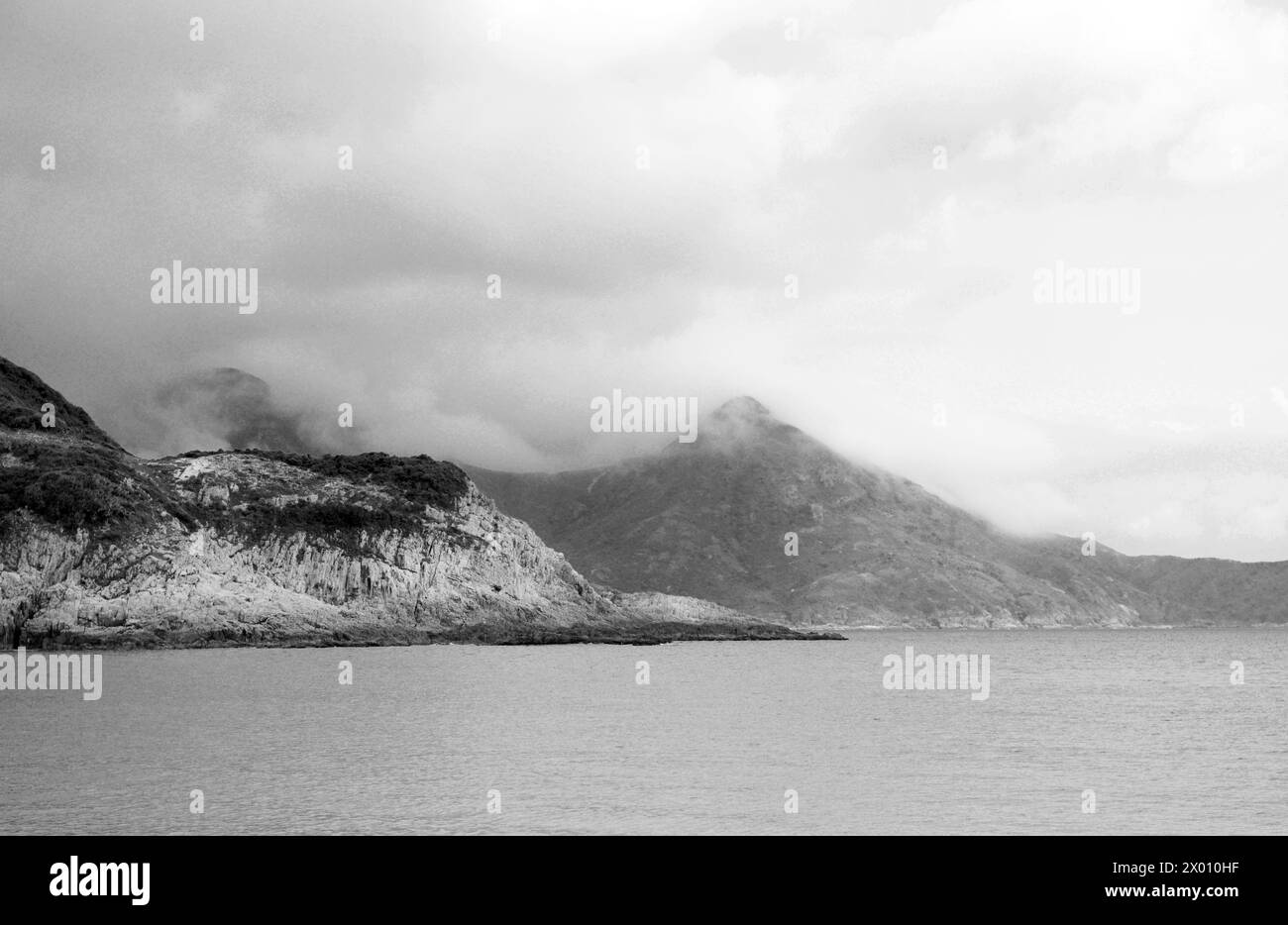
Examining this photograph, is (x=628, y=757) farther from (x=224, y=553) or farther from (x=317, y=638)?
(x=224, y=553)

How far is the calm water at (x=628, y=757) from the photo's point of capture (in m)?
36.7

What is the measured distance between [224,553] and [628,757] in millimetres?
128647

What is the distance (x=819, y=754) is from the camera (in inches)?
2055

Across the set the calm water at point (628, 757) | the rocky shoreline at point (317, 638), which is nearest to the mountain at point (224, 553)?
the rocky shoreline at point (317, 638)

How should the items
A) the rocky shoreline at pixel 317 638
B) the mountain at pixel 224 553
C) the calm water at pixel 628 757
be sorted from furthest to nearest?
the mountain at pixel 224 553
the rocky shoreline at pixel 317 638
the calm water at pixel 628 757

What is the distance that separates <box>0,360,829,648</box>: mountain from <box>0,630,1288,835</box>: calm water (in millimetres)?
45578

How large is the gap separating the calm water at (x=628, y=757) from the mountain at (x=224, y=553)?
4558cm

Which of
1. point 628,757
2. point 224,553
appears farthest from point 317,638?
point 628,757

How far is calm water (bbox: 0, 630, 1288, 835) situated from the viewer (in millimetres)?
36656

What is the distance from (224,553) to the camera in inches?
6501

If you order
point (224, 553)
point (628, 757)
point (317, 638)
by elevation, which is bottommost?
point (628, 757)

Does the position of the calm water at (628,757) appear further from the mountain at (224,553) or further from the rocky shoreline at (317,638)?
the mountain at (224,553)
